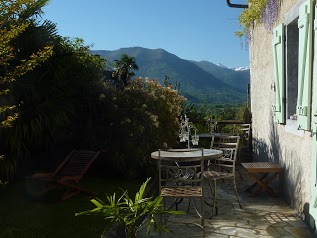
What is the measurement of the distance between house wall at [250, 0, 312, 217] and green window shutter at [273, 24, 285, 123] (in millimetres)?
210

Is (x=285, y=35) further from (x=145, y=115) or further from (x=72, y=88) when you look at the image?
(x=72, y=88)

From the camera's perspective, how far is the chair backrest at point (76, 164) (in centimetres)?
586

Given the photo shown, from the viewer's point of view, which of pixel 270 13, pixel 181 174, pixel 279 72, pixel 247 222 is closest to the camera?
pixel 247 222

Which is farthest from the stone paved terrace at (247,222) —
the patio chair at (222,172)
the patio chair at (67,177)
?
the patio chair at (67,177)

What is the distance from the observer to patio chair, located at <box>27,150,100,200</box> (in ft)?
18.1

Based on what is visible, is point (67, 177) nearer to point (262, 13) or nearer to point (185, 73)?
point (262, 13)

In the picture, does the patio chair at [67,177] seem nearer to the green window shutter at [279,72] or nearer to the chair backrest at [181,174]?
the chair backrest at [181,174]

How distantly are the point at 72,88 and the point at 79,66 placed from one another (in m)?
0.53

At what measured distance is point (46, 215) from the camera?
15.8 feet

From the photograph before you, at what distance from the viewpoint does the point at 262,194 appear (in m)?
6.20

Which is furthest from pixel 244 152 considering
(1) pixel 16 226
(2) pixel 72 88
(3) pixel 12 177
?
(1) pixel 16 226

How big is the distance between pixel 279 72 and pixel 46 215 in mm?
3969

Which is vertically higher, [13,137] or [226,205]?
[13,137]

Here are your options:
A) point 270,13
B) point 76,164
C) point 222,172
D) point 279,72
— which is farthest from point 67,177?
point 270,13
